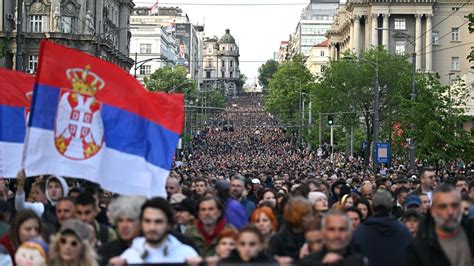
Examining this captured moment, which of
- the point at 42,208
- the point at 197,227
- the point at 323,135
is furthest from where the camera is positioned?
the point at 323,135

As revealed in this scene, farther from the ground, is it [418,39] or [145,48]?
[145,48]

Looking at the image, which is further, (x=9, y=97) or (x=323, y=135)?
(x=323, y=135)

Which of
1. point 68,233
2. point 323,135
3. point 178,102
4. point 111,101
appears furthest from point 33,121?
point 323,135

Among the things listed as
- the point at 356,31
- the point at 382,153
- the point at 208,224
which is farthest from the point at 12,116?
the point at 356,31

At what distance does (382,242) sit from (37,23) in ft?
254

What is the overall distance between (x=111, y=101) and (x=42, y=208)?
260 centimetres

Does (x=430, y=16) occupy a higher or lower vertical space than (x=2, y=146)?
higher

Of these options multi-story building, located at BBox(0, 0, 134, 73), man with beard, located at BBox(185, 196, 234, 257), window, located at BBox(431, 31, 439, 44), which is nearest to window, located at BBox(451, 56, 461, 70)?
window, located at BBox(431, 31, 439, 44)

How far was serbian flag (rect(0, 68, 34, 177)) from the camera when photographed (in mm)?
14961

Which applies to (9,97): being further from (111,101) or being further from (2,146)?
(111,101)

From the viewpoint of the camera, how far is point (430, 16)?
11725 cm

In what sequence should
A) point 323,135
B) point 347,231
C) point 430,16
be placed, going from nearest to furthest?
point 347,231 → point 323,135 → point 430,16

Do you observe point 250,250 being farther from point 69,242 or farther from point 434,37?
point 434,37

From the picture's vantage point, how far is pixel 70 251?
9.79 meters
